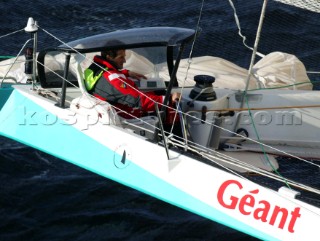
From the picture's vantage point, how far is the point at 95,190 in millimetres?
7852

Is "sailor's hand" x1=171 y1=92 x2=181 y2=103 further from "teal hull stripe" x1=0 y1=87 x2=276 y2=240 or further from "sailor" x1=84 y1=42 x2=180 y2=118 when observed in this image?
"teal hull stripe" x1=0 y1=87 x2=276 y2=240

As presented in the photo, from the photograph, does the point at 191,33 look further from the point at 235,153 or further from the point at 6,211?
the point at 6,211

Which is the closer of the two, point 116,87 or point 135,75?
point 116,87

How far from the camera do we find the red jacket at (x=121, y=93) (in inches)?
272

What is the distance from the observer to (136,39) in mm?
7074

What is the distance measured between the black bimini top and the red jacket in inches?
6.3

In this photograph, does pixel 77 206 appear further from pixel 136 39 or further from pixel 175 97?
pixel 136 39

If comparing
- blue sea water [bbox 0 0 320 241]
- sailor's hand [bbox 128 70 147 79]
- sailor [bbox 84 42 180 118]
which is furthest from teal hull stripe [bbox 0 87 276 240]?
sailor's hand [bbox 128 70 147 79]

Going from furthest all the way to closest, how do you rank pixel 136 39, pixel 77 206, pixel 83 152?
pixel 77 206 < pixel 136 39 < pixel 83 152

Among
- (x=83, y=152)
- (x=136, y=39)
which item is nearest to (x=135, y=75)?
(x=136, y=39)

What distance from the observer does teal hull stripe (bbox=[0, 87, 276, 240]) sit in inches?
246

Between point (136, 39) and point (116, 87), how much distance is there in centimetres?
46

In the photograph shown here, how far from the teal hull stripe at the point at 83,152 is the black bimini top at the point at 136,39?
66 centimetres

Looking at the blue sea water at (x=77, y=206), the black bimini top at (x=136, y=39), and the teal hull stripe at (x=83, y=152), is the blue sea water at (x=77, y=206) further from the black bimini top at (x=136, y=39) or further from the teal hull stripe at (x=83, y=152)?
the black bimini top at (x=136, y=39)
